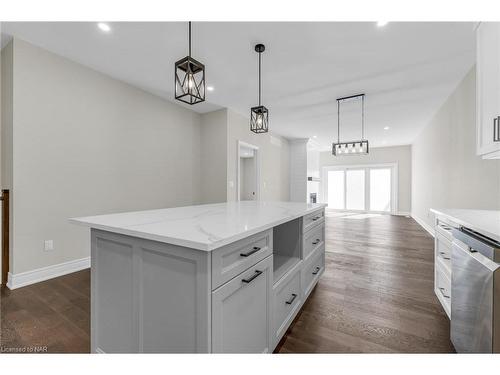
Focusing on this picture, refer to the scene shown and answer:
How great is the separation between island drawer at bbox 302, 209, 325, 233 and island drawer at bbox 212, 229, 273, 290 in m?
0.66

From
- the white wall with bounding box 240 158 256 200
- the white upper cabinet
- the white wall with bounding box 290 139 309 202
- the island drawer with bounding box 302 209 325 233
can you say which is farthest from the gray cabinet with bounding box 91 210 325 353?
the white wall with bounding box 240 158 256 200

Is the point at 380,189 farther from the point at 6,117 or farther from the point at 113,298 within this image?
the point at 6,117

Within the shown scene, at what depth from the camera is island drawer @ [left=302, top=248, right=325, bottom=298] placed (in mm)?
1991

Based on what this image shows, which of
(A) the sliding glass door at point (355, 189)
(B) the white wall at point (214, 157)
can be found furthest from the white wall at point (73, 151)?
(A) the sliding glass door at point (355, 189)

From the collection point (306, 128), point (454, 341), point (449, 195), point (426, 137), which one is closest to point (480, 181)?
point (449, 195)

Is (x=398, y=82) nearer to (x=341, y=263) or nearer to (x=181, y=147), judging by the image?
(x=341, y=263)

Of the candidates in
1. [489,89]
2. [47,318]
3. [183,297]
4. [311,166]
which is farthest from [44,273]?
[311,166]

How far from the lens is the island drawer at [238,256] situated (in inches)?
37.3

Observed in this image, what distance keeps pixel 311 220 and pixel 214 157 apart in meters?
3.00

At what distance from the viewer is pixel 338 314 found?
1920mm

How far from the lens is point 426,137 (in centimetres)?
557

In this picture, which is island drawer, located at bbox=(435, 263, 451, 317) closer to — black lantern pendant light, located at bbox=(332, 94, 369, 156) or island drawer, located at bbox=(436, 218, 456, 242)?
island drawer, located at bbox=(436, 218, 456, 242)

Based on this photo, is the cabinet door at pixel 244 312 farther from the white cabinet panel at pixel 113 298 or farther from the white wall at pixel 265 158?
the white wall at pixel 265 158
